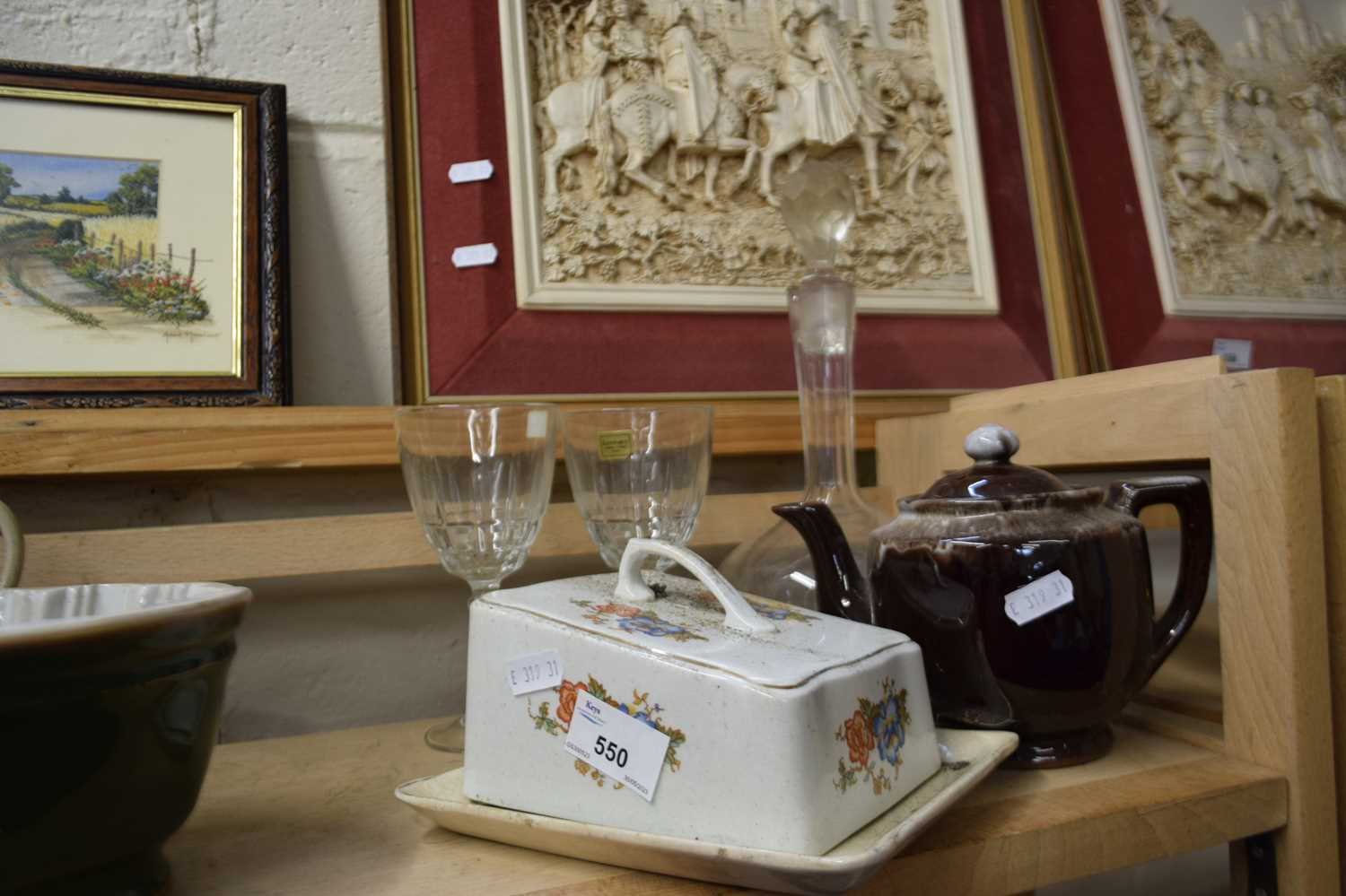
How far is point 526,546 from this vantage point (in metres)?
0.60

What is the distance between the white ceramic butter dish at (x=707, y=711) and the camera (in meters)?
0.34

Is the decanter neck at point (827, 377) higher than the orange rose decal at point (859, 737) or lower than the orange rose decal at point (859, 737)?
higher

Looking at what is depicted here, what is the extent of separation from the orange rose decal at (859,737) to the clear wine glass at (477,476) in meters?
0.29

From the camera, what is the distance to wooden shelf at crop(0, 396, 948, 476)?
2.03ft

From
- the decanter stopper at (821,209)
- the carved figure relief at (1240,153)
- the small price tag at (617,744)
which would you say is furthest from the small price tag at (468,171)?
the carved figure relief at (1240,153)

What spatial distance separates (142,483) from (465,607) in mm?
278

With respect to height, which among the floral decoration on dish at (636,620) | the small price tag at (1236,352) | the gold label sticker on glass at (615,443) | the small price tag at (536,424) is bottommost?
the floral decoration on dish at (636,620)

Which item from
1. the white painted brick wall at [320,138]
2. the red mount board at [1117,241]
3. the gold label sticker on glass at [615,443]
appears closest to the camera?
the gold label sticker on glass at [615,443]

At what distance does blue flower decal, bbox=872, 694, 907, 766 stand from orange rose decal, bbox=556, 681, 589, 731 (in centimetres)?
13

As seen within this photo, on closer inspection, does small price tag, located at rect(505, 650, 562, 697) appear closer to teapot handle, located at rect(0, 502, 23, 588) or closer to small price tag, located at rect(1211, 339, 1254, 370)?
teapot handle, located at rect(0, 502, 23, 588)

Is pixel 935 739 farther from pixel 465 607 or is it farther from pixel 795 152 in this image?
pixel 795 152

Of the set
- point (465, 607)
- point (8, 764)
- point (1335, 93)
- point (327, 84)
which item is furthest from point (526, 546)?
point (1335, 93)

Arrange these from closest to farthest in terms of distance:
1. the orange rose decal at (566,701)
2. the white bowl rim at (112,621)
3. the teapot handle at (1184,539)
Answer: the white bowl rim at (112,621) < the orange rose decal at (566,701) < the teapot handle at (1184,539)

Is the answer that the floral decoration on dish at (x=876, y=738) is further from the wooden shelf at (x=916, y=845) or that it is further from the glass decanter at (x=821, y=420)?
the glass decanter at (x=821, y=420)
